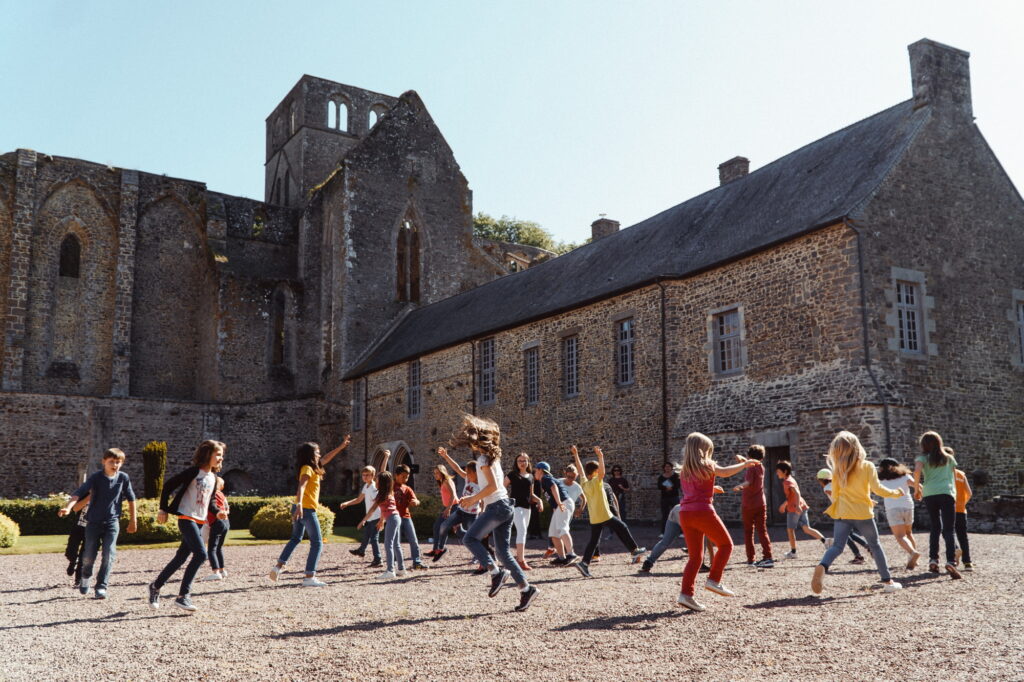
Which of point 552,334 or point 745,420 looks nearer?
point 745,420

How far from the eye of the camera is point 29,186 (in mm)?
32281

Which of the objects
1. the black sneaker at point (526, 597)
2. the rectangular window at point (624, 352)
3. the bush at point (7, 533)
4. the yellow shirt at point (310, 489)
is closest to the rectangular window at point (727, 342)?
the rectangular window at point (624, 352)

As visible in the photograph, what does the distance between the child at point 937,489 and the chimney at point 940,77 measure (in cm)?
1072

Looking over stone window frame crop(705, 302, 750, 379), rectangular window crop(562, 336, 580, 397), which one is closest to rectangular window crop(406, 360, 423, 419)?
rectangular window crop(562, 336, 580, 397)

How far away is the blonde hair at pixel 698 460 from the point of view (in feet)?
23.3

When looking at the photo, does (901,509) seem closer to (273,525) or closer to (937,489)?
(937,489)

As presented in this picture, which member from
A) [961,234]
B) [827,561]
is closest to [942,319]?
[961,234]

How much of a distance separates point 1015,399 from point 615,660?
49.3 feet

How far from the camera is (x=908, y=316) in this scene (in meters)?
16.5

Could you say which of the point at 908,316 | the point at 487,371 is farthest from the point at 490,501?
the point at 487,371

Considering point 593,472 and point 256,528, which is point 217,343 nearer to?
point 256,528

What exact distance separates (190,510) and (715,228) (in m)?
15.0

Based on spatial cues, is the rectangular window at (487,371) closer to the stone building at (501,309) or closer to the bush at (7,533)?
the stone building at (501,309)

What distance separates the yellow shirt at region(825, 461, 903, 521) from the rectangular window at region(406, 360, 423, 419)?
20.6 m
